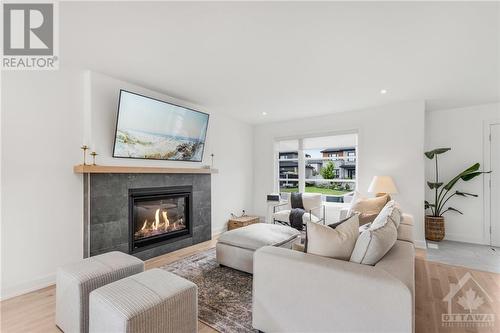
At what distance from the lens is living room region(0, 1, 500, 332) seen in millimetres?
1625

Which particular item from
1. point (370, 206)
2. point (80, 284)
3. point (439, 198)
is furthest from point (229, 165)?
point (439, 198)

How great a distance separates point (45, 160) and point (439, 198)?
614 centimetres

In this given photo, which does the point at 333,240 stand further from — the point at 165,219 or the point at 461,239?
the point at 461,239

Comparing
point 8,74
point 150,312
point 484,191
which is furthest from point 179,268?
point 484,191

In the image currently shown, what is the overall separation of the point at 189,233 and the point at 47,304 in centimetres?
199

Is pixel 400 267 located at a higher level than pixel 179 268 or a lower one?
higher

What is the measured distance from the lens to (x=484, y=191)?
4.15 metres

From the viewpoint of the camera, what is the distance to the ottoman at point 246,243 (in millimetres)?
2746

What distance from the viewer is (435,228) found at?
165 inches

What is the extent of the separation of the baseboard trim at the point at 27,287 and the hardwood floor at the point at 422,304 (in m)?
0.06

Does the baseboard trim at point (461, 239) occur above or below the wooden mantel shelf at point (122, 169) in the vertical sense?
below

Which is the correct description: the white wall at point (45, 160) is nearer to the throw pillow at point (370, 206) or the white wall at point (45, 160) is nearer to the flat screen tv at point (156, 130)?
the flat screen tv at point (156, 130)

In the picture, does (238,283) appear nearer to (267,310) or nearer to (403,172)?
(267,310)

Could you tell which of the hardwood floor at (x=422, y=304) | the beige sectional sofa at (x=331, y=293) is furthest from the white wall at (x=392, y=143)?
the beige sectional sofa at (x=331, y=293)
